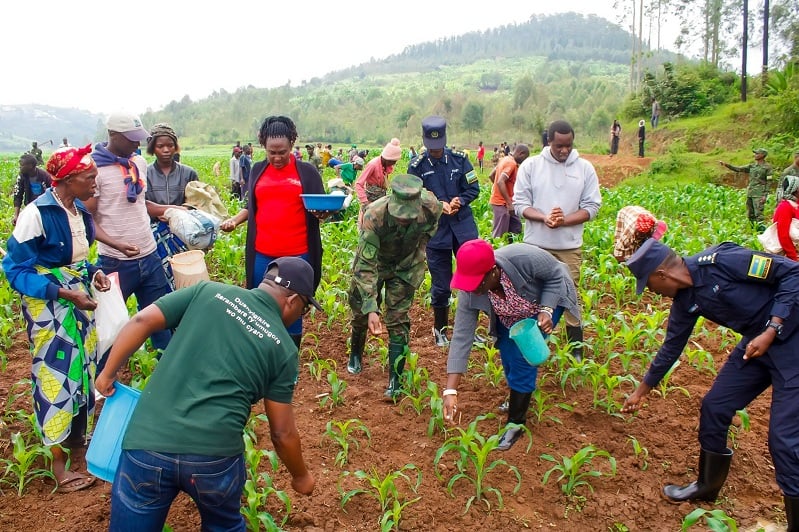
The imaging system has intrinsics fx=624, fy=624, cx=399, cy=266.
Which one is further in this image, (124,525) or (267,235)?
(267,235)

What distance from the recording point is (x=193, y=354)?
7.02ft

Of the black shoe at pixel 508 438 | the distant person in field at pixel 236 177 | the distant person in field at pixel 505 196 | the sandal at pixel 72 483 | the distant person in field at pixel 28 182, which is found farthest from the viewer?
the distant person in field at pixel 236 177

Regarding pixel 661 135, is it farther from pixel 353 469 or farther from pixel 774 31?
pixel 353 469

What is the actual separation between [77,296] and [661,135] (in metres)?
26.3

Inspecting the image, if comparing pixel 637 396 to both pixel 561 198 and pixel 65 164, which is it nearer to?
pixel 561 198

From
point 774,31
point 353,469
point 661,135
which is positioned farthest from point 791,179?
point 774,31

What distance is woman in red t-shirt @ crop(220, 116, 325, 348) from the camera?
4.15 m

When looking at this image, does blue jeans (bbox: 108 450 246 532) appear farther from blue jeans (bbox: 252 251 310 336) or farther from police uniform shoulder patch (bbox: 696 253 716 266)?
police uniform shoulder patch (bbox: 696 253 716 266)

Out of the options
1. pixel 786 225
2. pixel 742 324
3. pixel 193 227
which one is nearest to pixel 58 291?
pixel 193 227

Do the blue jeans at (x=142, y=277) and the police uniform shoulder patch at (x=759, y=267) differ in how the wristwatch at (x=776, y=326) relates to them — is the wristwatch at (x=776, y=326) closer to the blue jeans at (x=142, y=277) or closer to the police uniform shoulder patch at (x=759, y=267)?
the police uniform shoulder patch at (x=759, y=267)

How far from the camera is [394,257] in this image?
167 inches

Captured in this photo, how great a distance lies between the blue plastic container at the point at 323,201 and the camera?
13.0 ft

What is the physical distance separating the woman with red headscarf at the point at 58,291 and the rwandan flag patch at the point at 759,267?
3253 mm

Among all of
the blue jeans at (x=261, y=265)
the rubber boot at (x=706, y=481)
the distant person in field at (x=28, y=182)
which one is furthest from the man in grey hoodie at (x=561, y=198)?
the distant person in field at (x=28, y=182)
